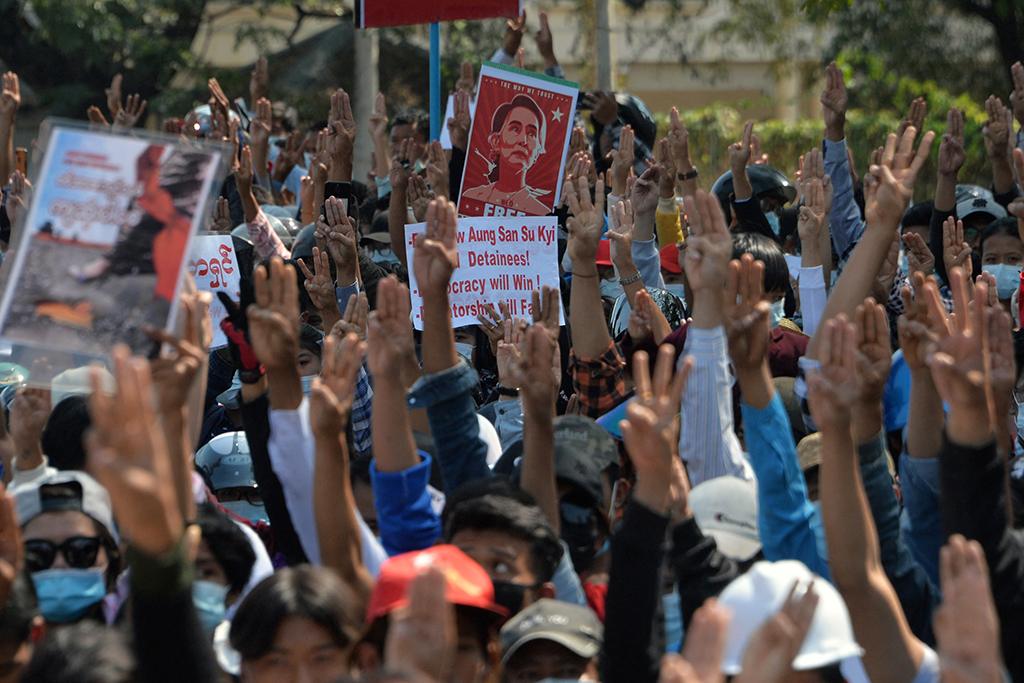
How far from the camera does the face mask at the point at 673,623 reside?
2.86 m

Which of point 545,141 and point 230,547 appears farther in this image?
point 545,141

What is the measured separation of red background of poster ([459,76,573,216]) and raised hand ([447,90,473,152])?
450 millimetres

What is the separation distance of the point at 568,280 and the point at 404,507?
3.24 metres

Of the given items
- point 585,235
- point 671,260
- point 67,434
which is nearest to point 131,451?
point 67,434

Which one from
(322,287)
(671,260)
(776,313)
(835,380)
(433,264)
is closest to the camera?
(835,380)

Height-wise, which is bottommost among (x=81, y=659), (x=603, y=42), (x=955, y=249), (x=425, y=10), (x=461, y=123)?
(x=81, y=659)

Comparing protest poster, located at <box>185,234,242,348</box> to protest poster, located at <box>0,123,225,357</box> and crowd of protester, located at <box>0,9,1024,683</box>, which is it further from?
protest poster, located at <box>0,123,225,357</box>

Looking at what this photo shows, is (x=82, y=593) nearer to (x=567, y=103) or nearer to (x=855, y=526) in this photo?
(x=855, y=526)

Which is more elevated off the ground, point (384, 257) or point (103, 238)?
point (103, 238)

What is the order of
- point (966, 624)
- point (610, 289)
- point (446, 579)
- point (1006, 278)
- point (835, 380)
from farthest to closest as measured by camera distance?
point (610, 289), point (1006, 278), point (835, 380), point (446, 579), point (966, 624)

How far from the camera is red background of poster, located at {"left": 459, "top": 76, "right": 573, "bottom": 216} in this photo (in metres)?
5.86

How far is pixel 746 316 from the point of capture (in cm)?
321

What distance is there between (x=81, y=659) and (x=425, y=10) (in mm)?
4977

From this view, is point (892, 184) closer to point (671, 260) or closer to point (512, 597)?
point (512, 597)
